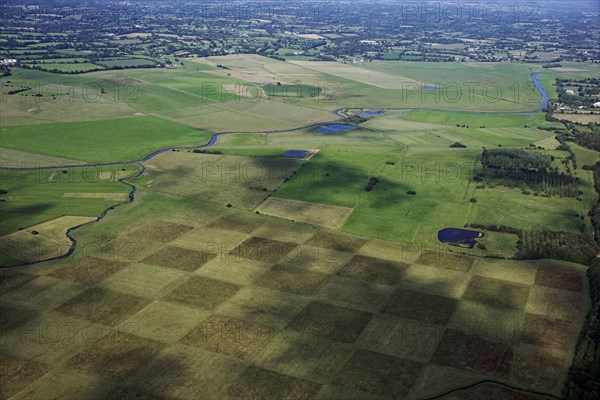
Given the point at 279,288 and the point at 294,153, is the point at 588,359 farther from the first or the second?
the point at 294,153

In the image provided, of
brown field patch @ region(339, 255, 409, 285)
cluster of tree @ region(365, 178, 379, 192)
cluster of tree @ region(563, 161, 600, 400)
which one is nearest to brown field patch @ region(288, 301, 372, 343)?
brown field patch @ region(339, 255, 409, 285)

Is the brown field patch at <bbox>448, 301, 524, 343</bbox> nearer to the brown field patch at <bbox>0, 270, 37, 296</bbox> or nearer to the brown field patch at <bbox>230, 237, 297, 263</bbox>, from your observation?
the brown field patch at <bbox>230, 237, 297, 263</bbox>

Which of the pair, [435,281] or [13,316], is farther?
[435,281]

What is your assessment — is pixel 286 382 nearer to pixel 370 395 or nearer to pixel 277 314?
pixel 370 395

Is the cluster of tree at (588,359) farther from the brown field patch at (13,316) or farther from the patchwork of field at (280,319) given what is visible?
the brown field patch at (13,316)

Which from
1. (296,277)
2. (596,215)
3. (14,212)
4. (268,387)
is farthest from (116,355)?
(596,215)

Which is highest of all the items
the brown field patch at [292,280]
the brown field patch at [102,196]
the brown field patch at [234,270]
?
the brown field patch at [292,280]

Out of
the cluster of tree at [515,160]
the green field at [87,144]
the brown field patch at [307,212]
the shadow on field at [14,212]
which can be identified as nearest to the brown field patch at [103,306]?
the shadow on field at [14,212]
